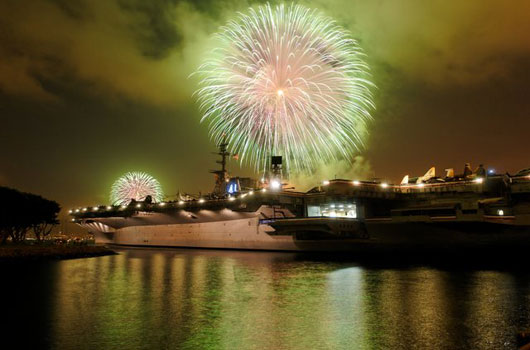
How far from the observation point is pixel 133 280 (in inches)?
1035

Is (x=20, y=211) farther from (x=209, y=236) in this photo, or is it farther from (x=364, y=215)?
(x=364, y=215)

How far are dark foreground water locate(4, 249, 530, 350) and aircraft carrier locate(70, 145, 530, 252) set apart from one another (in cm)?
1729

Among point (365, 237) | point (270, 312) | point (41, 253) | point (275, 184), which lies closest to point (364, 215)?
point (365, 237)

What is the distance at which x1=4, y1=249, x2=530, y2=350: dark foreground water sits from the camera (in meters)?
11.5

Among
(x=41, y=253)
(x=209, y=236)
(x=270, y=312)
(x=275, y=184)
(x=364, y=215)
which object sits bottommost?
(x=270, y=312)

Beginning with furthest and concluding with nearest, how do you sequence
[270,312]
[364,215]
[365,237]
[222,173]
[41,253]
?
[222,173]
[364,215]
[365,237]
[41,253]
[270,312]

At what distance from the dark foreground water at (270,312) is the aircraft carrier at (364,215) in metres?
17.3

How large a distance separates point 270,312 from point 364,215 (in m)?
40.1

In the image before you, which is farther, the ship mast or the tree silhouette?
the ship mast

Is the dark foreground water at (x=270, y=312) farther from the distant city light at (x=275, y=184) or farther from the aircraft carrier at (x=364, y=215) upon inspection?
the distant city light at (x=275, y=184)

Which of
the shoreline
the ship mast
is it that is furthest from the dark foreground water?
the ship mast

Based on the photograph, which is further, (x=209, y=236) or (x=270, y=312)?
(x=209, y=236)

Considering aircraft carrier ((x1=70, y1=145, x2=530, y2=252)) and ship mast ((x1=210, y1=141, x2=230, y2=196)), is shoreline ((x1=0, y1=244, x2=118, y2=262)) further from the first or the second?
ship mast ((x1=210, y1=141, x2=230, y2=196))

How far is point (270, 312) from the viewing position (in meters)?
15.6
